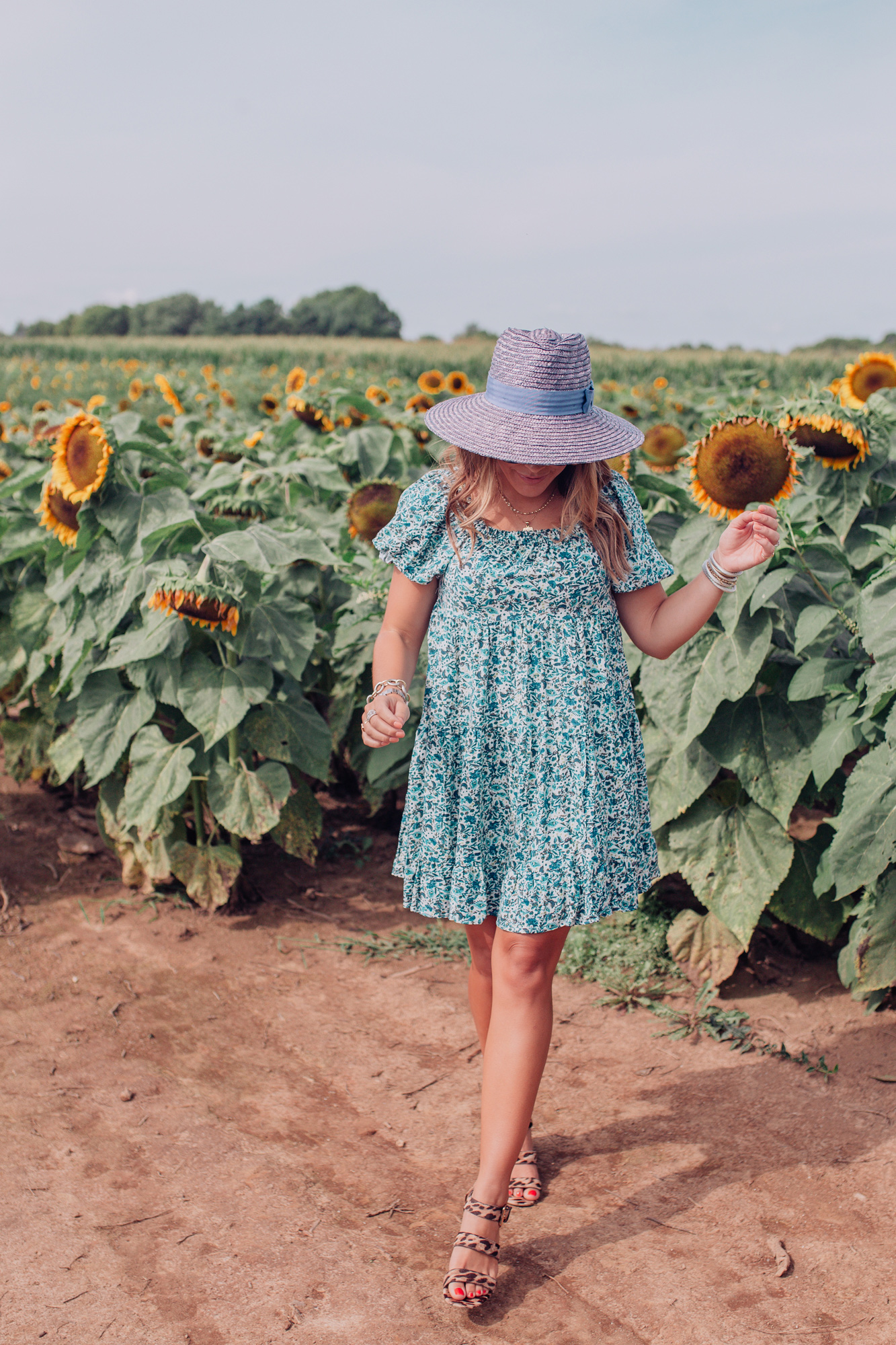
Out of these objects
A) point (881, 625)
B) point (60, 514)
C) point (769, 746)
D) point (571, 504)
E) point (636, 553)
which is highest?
point (571, 504)

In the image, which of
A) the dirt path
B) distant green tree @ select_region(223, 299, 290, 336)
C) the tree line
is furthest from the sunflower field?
distant green tree @ select_region(223, 299, 290, 336)

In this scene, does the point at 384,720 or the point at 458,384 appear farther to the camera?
the point at 458,384

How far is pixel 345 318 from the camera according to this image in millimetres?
40156

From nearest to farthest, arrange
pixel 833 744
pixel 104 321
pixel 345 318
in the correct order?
pixel 833 744
pixel 345 318
pixel 104 321

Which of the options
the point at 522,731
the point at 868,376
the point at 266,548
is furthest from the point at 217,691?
the point at 868,376

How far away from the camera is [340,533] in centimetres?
429

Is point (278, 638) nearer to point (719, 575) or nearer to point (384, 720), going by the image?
point (384, 720)

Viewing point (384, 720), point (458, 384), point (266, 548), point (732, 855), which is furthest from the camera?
point (458, 384)

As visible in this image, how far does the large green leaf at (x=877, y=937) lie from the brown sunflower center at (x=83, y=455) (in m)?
2.49

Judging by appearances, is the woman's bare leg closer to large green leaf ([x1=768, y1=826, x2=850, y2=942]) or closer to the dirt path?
the dirt path

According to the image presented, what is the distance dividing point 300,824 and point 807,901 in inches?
62.3

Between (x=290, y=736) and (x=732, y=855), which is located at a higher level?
(x=290, y=736)

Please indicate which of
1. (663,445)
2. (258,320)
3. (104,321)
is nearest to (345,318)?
(258,320)

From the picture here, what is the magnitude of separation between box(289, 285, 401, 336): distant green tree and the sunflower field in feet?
114
